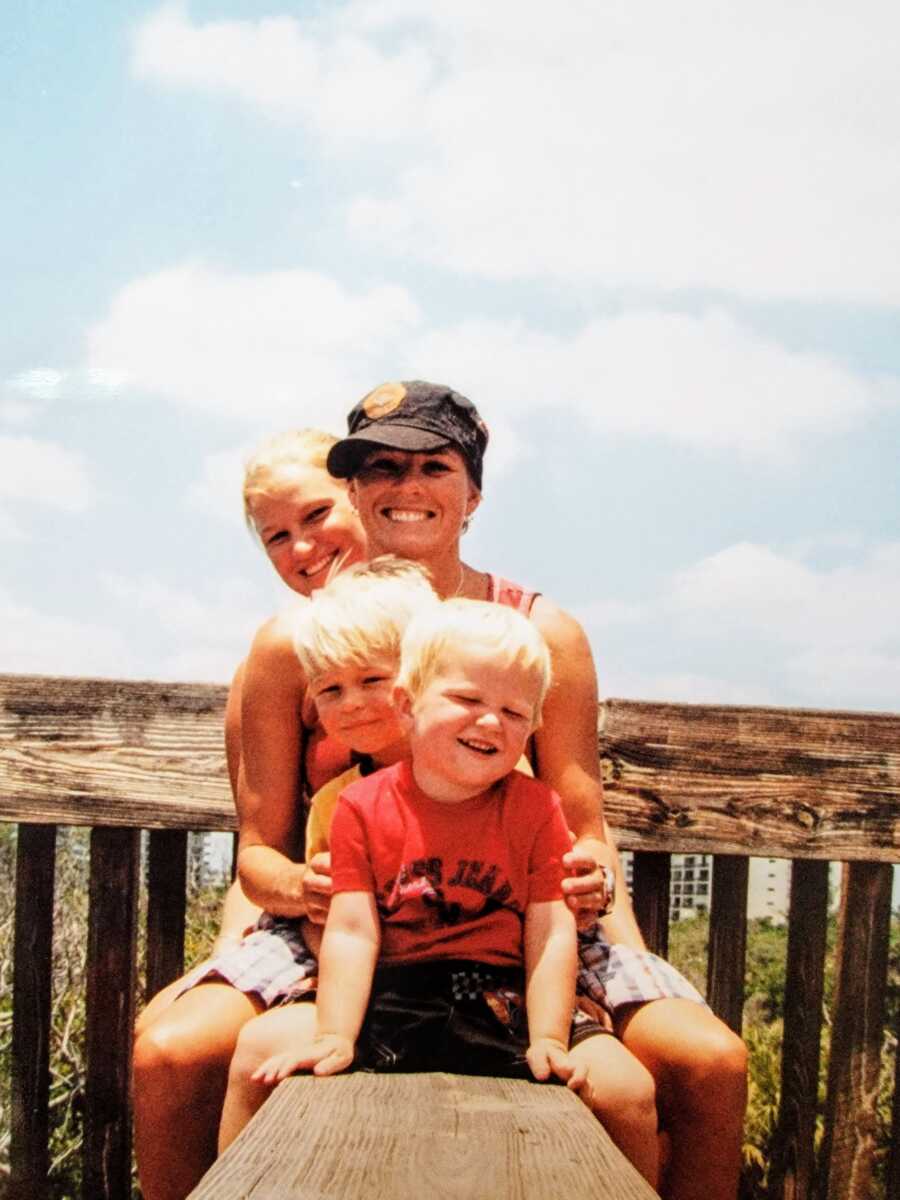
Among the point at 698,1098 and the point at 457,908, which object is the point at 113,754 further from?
the point at 698,1098

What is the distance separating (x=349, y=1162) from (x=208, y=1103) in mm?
959

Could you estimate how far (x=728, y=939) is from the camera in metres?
2.79

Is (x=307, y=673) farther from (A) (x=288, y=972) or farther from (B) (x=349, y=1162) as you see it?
(B) (x=349, y=1162)

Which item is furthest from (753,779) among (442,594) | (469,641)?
(469,641)

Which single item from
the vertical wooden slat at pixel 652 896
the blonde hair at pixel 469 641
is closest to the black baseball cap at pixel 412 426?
the blonde hair at pixel 469 641

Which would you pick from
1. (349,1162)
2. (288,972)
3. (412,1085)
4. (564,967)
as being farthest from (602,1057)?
(349,1162)

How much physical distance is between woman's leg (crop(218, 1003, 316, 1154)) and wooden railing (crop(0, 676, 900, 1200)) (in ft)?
2.79

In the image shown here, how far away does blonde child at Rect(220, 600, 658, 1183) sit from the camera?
76.9 inches

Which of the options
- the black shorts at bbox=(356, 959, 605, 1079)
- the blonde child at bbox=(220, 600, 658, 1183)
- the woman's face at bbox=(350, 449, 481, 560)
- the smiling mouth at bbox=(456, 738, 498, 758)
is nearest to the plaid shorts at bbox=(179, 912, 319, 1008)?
the blonde child at bbox=(220, 600, 658, 1183)

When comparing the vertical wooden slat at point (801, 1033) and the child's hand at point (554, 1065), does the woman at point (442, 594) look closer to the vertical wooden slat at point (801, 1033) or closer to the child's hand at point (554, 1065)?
the child's hand at point (554, 1065)

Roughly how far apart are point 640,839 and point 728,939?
0.30m

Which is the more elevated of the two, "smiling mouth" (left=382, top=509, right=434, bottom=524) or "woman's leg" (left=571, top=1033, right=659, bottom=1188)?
"smiling mouth" (left=382, top=509, right=434, bottom=524)

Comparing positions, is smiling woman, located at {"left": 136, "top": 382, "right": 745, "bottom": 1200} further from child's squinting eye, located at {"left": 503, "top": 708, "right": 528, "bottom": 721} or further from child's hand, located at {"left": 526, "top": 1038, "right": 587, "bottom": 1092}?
child's squinting eye, located at {"left": 503, "top": 708, "right": 528, "bottom": 721}

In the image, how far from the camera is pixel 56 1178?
11062 millimetres
